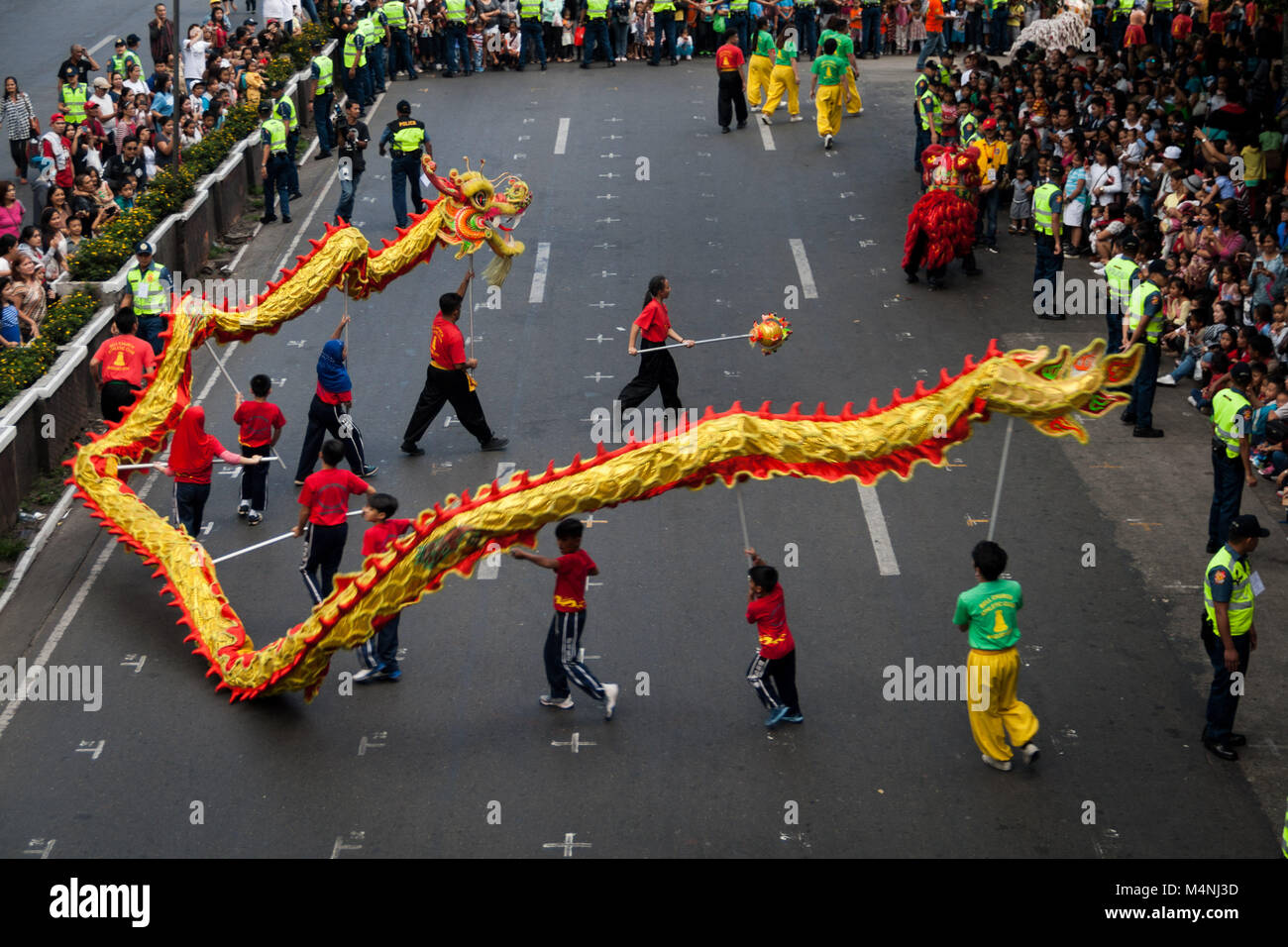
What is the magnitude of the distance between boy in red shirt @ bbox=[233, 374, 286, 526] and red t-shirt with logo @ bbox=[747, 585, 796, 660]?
5.86m

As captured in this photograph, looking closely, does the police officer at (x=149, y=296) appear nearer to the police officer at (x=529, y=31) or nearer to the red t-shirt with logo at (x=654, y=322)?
the red t-shirt with logo at (x=654, y=322)

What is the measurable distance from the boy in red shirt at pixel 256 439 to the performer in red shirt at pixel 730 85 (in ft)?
44.5

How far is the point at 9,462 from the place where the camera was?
1480cm

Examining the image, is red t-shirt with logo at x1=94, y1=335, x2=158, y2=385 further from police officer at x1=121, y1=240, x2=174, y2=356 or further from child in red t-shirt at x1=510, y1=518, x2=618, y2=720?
child in red t-shirt at x1=510, y1=518, x2=618, y2=720

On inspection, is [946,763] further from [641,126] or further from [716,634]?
[641,126]

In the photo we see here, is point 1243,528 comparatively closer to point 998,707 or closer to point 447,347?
point 998,707

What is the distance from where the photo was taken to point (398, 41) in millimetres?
29484

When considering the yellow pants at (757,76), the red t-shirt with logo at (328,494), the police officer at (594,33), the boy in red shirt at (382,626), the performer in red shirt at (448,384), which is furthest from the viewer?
the police officer at (594,33)

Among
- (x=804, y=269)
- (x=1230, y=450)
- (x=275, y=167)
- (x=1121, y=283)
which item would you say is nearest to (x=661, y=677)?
(x=1230, y=450)

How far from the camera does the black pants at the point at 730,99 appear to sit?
85.0ft

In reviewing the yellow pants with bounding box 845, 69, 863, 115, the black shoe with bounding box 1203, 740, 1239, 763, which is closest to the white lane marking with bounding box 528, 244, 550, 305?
the yellow pants with bounding box 845, 69, 863, 115

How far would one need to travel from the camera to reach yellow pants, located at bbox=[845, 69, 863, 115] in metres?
27.5

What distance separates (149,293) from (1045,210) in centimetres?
1108

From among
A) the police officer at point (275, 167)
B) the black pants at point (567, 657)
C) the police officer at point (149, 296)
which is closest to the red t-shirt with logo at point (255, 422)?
the police officer at point (149, 296)
